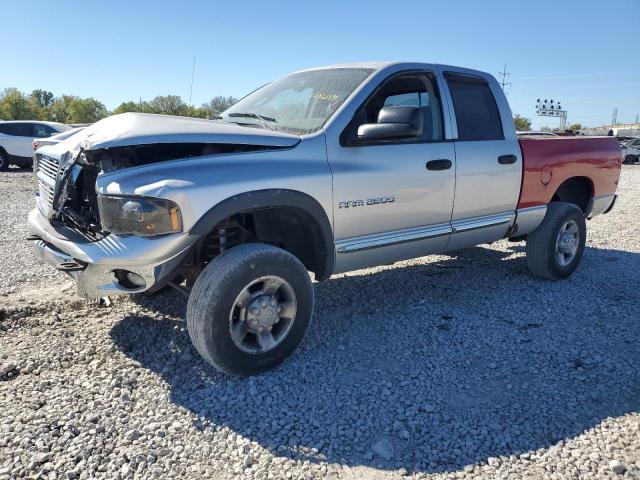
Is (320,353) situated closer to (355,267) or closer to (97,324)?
(355,267)

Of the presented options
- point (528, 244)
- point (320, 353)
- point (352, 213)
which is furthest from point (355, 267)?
point (528, 244)

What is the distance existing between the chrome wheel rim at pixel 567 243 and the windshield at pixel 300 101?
114 inches

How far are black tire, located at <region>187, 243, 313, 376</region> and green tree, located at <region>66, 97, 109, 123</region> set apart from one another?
77.7 metres

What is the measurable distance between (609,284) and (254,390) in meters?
4.09

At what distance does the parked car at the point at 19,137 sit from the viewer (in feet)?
53.9

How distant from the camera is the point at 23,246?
6457mm

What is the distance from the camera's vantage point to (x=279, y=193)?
318 cm

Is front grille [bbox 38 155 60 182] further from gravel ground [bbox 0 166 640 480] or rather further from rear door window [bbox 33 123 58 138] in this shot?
rear door window [bbox 33 123 58 138]

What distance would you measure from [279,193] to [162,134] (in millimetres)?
770

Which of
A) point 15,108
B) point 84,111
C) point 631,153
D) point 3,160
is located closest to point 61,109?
point 84,111

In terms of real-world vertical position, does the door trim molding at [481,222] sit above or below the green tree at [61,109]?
below

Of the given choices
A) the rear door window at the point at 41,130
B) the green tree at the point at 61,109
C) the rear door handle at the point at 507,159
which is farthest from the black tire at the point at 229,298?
the green tree at the point at 61,109

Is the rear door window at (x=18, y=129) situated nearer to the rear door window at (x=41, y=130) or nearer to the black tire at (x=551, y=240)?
the rear door window at (x=41, y=130)

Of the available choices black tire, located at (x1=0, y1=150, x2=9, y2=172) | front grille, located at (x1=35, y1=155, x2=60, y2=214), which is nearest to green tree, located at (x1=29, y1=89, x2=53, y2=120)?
black tire, located at (x1=0, y1=150, x2=9, y2=172)
